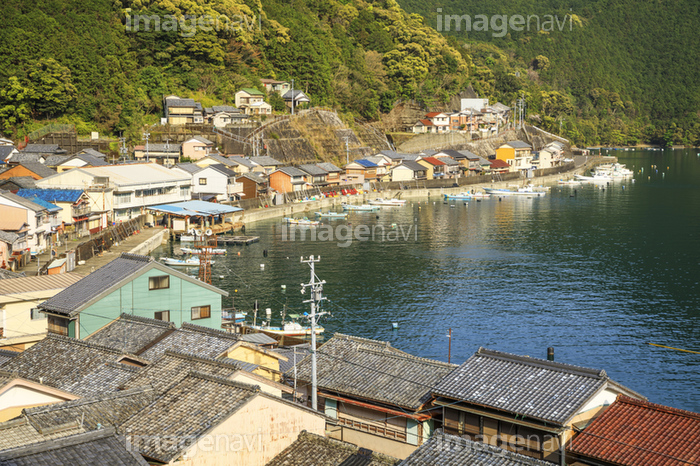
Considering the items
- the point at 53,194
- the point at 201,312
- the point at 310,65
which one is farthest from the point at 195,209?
the point at 310,65

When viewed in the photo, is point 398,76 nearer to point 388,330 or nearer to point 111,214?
point 111,214

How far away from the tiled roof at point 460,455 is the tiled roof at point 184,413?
2490 mm

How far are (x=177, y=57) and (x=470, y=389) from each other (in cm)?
5963

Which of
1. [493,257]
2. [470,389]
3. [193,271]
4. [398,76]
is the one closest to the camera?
[470,389]

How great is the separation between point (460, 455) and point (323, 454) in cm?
206

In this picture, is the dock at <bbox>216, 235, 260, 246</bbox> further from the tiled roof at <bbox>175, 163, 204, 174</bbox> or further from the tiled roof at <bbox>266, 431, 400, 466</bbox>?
the tiled roof at <bbox>266, 431, 400, 466</bbox>

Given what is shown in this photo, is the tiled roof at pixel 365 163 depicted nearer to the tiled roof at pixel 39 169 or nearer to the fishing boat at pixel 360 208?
the fishing boat at pixel 360 208

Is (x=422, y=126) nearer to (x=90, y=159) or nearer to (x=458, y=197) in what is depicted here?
(x=458, y=197)

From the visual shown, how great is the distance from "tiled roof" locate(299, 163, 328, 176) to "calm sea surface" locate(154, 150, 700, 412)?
7572 millimetres

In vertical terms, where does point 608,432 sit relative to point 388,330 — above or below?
above

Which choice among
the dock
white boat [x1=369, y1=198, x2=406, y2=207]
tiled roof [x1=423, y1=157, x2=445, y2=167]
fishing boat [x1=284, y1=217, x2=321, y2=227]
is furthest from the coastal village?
tiled roof [x1=423, y1=157, x2=445, y2=167]

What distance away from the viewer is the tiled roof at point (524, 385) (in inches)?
435

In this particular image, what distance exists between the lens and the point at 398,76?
88438 millimetres

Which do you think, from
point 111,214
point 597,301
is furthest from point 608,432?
point 111,214
